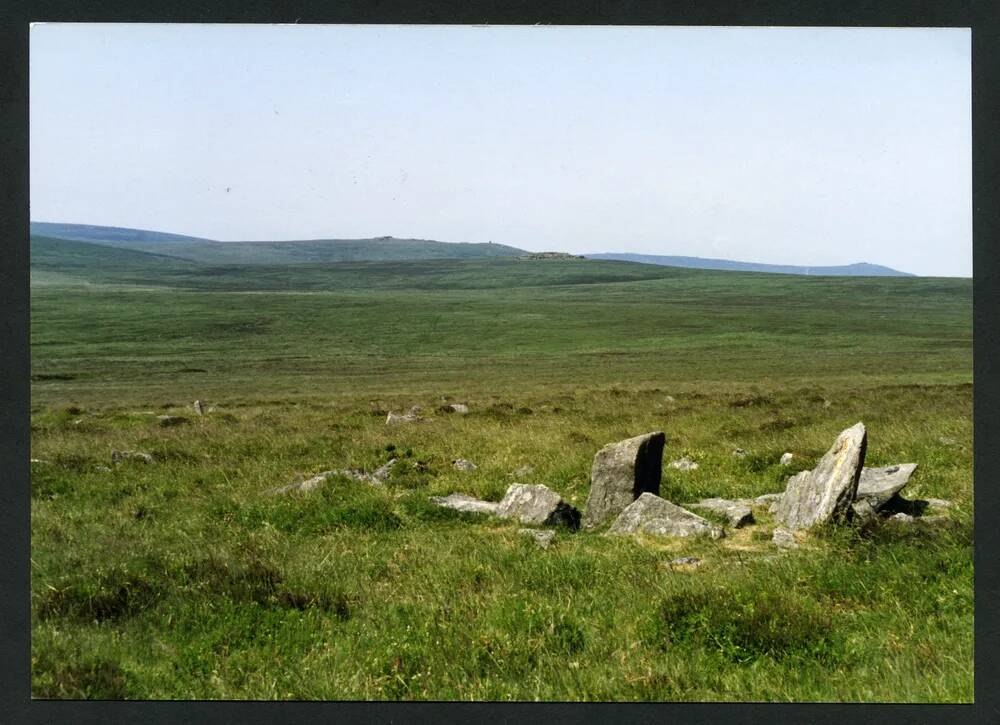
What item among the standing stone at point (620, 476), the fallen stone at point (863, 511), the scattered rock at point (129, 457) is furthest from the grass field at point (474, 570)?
the standing stone at point (620, 476)

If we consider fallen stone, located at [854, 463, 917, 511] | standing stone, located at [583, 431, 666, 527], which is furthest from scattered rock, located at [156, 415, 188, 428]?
fallen stone, located at [854, 463, 917, 511]

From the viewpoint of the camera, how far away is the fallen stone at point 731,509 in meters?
10.0

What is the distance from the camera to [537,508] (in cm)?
1046

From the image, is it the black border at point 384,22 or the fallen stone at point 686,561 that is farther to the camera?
the fallen stone at point 686,561

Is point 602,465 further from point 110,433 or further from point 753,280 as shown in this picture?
point 753,280

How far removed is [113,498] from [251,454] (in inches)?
157

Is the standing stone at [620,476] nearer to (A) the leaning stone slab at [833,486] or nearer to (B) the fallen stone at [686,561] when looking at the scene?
(A) the leaning stone slab at [833,486]

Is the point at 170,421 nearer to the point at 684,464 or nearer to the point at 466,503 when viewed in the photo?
the point at 466,503

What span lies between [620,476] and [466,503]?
7.71 ft

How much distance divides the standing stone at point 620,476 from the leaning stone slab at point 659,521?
47 cm

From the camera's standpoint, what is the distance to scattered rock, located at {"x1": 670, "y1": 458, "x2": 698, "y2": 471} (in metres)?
14.1

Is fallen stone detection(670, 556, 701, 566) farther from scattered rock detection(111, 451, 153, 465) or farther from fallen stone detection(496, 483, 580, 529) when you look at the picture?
scattered rock detection(111, 451, 153, 465)

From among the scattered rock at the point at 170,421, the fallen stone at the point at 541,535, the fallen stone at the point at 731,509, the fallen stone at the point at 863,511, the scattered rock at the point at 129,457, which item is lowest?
the scattered rock at the point at 170,421

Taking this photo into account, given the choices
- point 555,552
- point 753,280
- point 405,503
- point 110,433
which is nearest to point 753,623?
point 555,552
